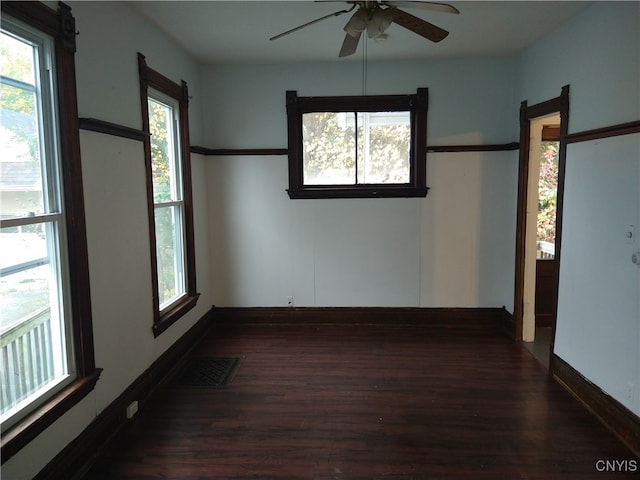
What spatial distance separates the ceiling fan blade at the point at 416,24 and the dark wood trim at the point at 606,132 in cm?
120

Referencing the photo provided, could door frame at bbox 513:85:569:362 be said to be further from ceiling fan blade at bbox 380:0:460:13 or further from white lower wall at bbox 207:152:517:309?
ceiling fan blade at bbox 380:0:460:13

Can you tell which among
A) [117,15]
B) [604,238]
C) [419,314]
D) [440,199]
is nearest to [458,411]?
[604,238]

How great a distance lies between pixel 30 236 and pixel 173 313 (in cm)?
166

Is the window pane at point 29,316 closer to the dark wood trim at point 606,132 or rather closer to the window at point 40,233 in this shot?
the window at point 40,233

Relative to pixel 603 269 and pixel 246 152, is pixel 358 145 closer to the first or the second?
pixel 246 152

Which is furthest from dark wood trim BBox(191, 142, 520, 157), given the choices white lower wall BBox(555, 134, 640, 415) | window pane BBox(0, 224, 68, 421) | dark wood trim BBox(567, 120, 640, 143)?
window pane BBox(0, 224, 68, 421)

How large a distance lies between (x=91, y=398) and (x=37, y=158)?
4.43 feet

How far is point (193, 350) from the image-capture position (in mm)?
4129

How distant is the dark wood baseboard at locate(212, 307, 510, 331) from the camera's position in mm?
4703

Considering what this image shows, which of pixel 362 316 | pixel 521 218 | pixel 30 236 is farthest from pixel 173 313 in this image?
pixel 521 218

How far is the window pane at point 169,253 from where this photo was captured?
362 cm

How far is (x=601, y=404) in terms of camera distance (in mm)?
2846

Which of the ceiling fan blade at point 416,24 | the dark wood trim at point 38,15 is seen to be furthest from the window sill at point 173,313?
the ceiling fan blade at point 416,24

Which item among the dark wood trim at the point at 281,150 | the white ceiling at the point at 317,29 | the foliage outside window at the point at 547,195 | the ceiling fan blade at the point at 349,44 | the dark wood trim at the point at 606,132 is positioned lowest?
the foliage outside window at the point at 547,195
